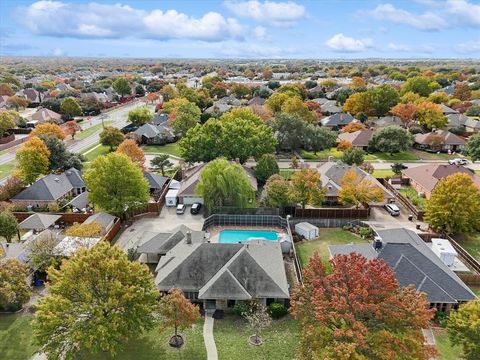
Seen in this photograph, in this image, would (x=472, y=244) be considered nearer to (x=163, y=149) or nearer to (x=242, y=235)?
(x=242, y=235)

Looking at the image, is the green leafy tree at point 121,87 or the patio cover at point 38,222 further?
the green leafy tree at point 121,87

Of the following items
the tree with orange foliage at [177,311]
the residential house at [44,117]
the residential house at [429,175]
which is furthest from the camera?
the residential house at [44,117]

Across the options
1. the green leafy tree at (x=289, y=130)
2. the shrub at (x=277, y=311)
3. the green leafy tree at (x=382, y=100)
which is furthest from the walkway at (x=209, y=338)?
the green leafy tree at (x=382, y=100)

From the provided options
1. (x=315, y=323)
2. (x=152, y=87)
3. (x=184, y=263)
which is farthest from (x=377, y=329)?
(x=152, y=87)

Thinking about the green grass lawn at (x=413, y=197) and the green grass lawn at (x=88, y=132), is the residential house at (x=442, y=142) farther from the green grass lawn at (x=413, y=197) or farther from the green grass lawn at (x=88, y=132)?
the green grass lawn at (x=88, y=132)

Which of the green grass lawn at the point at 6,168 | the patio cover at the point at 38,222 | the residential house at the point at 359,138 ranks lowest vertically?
the green grass lawn at the point at 6,168

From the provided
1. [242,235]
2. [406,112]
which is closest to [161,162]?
[242,235]
